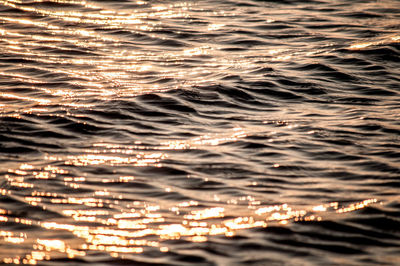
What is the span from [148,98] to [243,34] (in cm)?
301

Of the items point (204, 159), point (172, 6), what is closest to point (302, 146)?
point (204, 159)

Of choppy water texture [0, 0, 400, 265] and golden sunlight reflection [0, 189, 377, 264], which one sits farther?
choppy water texture [0, 0, 400, 265]

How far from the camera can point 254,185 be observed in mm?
4840

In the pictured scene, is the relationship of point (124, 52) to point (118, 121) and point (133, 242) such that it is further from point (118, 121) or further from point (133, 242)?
point (133, 242)

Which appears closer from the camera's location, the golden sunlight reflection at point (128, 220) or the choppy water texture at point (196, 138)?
the golden sunlight reflection at point (128, 220)

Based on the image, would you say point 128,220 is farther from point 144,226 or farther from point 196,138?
point 196,138

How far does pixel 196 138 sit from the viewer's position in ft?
18.9

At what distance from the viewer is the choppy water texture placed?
13.3ft

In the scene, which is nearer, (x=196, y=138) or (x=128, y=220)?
(x=128, y=220)

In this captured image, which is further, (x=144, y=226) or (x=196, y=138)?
(x=196, y=138)

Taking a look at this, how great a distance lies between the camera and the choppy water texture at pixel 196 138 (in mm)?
4043

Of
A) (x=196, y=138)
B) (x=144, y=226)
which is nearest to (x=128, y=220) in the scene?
(x=144, y=226)

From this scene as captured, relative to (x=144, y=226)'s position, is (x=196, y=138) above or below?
above

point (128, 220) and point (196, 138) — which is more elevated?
point (196, 138)
